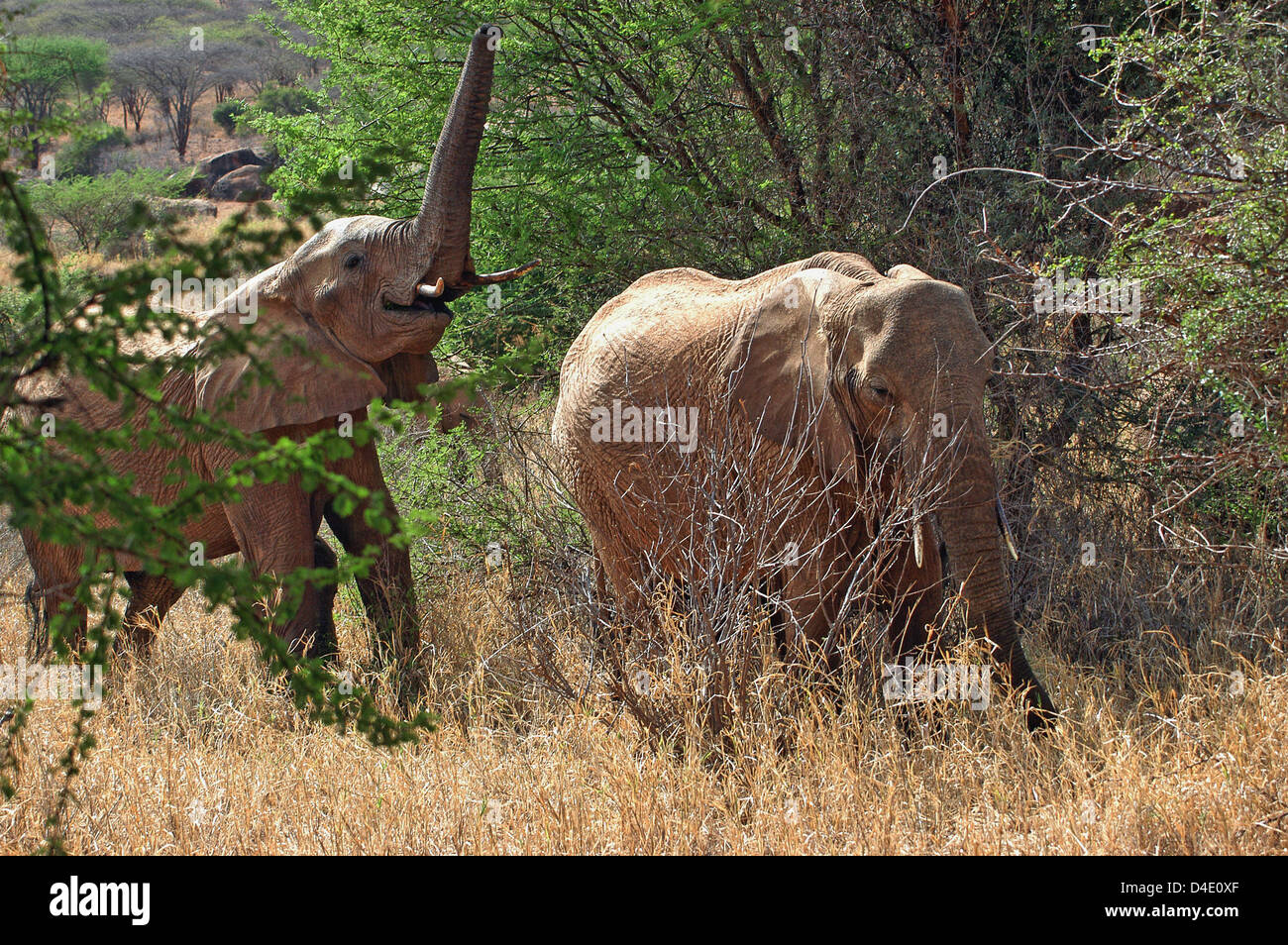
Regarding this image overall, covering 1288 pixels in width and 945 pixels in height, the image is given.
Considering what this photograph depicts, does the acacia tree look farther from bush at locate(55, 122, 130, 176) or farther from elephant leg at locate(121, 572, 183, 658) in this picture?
elephant leg at locate(121, 572, 183, 658)

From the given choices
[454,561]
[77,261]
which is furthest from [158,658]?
[77,261]

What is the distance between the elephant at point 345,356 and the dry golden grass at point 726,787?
3.28 ft

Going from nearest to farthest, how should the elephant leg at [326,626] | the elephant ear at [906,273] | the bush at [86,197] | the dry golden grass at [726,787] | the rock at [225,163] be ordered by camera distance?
the dry golden grass at [726,787] → the elephant ear at [906,273] → the elephant leg at [326,626] → the bush at [86,197] → the rock at [225,163]

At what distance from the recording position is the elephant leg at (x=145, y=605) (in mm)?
6902

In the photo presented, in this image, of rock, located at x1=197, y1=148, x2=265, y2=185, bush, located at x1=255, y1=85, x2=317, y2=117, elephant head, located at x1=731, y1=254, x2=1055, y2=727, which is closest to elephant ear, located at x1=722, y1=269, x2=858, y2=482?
elephant head, located at x1=731, y1=254, x2=1055, y2=727

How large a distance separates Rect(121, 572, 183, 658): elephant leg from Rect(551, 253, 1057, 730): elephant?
281cm

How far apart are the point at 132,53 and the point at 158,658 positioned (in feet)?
133

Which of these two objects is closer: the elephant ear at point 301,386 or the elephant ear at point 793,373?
the elephant ear at point 793,373

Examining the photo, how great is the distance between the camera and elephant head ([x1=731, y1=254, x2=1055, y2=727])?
4.69 metres

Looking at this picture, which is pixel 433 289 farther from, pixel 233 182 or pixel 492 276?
pixel 233 182
